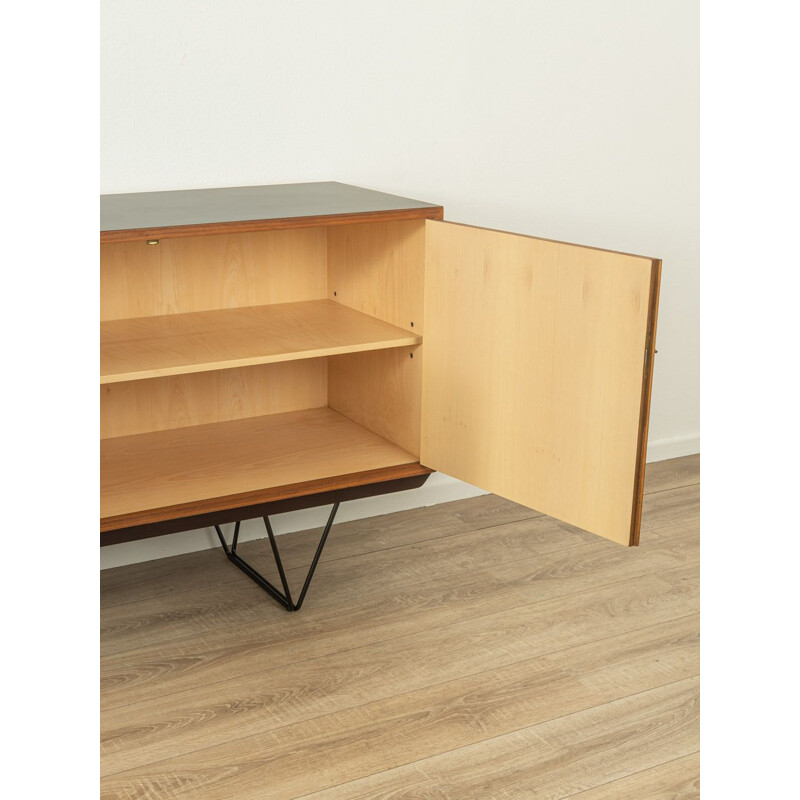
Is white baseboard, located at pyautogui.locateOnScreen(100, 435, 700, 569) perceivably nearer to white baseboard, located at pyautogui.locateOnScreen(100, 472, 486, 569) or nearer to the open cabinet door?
white baseboard, located at pyautogui.locateOnScreen(100, 472, 486, 569)

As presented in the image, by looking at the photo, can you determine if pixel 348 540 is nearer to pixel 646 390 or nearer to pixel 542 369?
pixel 542 369

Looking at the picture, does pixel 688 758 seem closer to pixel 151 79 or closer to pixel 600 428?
pixel 600 428

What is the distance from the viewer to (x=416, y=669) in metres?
2.06

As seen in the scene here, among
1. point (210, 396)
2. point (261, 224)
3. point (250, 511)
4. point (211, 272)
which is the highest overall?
point (261, 224)

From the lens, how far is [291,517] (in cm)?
274

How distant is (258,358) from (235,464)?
0.33 meters

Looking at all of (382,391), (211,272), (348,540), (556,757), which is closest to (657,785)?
(556,757)

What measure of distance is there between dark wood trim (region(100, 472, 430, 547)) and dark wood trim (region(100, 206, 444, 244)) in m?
0.58

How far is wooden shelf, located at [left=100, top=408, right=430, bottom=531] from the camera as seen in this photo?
200cm

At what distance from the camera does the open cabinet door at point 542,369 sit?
5.37 ft
